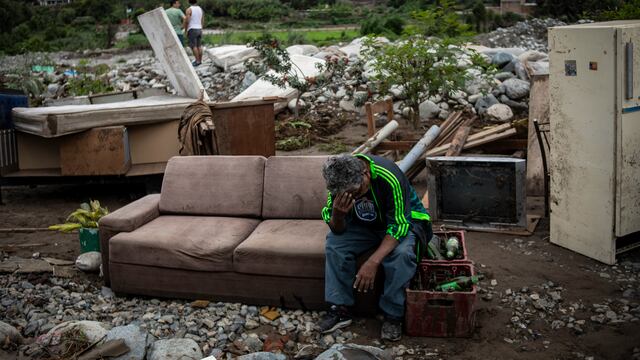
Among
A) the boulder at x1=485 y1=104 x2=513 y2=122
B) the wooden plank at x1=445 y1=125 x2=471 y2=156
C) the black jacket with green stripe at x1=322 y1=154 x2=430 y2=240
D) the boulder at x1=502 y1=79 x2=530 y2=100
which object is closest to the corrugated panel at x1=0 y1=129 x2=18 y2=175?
the wooden plank at x1=445 y1=125 x2=471 y2=156

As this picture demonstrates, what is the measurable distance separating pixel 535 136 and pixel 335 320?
4.18 m

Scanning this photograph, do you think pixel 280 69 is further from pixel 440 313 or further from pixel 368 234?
pixel 440 313

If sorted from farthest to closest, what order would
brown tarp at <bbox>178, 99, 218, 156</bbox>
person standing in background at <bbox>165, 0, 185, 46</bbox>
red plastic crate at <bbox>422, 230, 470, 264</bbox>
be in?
person standing in background at <bbox>165, 0, 185, 46</bbox>, brown tarp at <bbox>178, 99, 218, 156</bbox>, red plastic crate at <bbox>422, 230, 470, 264</bbox>

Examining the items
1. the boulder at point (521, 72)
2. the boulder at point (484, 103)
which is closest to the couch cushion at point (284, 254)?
the boulder at point (484, 103)

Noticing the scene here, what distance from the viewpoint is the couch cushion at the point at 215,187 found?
6297mm

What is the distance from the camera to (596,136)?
628cm

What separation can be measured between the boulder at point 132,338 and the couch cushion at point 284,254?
95cm

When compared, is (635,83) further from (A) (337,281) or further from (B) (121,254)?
(B) (121,254)

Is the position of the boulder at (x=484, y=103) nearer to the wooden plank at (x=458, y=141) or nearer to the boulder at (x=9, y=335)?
the wooden plank at (x=458, y=141)

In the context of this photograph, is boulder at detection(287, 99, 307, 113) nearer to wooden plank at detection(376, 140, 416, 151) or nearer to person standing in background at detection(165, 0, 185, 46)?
person standing in background at detection(165, 0, 185, 46)

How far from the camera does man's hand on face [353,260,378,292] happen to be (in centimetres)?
502

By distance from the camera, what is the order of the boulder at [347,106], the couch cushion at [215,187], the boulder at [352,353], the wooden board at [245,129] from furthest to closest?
the boulder at [347,106] < the wooden board at [245,129] < the couch cushion at [215,187] < the boulder at [352,353]

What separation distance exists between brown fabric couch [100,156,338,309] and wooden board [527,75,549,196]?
3269mm

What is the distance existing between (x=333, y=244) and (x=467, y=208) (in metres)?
2.66
